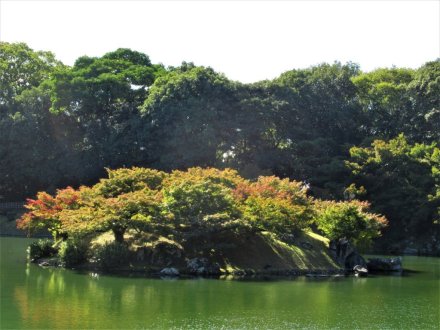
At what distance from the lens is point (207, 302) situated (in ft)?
65.1

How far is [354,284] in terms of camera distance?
2517 cm

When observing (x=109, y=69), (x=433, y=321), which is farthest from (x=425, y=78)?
(x=433, y=321)

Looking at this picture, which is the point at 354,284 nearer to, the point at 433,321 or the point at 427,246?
the point at 433,321

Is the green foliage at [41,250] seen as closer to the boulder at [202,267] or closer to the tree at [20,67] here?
the boulder at [202,267]

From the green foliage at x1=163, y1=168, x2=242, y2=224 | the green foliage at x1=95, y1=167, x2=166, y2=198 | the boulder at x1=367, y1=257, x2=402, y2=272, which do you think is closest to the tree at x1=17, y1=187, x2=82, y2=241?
the green foliage at x1=95, y1=167, x2=166, y2=198

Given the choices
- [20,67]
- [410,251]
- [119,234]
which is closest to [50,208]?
[119,234]

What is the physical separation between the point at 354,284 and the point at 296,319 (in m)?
7.87

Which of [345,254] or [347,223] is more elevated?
[347,223]

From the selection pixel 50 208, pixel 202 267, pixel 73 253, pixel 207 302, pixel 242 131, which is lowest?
pixel 207 302

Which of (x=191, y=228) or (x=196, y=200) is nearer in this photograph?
(x=196, y=200)

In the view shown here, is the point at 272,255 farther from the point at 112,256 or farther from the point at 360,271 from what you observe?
the point at 112,256

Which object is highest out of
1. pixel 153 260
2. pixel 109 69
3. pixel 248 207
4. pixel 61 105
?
pixel 109 69

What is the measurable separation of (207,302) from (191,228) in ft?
24.4

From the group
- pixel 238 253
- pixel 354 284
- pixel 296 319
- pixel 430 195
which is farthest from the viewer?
pixel 430 195
